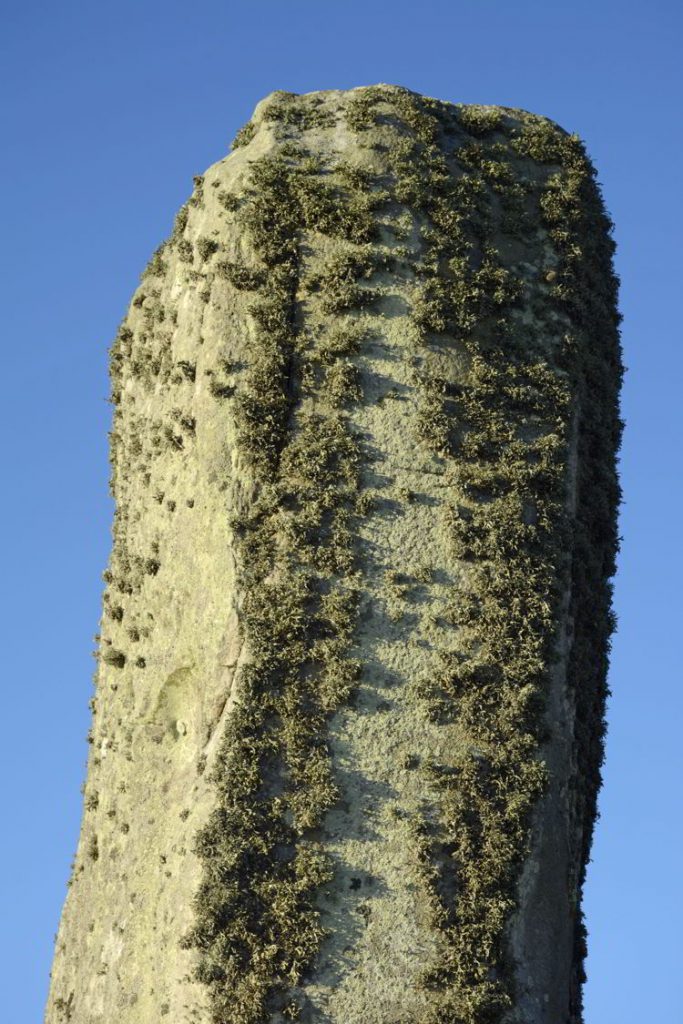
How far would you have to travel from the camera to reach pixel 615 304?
1437 centimetres

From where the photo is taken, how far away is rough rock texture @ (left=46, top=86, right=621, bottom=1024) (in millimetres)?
11570

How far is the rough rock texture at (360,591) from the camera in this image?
456 inches

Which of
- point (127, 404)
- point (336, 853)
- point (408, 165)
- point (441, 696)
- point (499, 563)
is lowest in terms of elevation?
point (336, 853)

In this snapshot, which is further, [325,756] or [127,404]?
[127,404]

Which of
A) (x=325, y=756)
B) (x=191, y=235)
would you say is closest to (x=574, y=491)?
(x=325, y=756)

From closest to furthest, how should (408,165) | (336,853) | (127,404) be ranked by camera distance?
(336,853)
(408,165)
(127,404)

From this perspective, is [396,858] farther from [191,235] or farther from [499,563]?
[191,235]

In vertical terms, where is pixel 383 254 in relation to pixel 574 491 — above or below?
above

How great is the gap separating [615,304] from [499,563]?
3.06m

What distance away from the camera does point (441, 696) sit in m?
12.0

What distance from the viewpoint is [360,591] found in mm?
12156

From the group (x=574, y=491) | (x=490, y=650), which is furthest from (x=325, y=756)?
(x=574, y=491)

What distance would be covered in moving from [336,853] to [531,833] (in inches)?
54.5

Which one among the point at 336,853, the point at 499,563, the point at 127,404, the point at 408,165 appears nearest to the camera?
the point at 336,853
